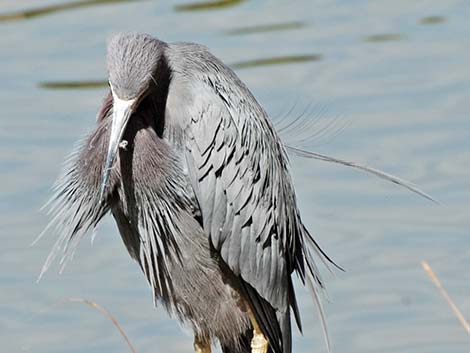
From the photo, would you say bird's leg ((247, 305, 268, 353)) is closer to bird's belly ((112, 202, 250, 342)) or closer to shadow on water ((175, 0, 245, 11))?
bird's belly ((112, 202, 250, 342))

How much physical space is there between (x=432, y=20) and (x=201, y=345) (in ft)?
21.8

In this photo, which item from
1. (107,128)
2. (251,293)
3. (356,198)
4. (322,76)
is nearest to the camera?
(107,128)

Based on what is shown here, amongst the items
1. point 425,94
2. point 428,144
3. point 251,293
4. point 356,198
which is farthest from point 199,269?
point 425,94

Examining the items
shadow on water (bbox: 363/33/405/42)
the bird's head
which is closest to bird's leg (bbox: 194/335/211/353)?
the bird's head

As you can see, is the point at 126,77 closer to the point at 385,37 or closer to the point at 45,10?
the point at 385,37

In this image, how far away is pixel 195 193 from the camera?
7.00 m

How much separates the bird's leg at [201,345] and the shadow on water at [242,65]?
16.3 feet

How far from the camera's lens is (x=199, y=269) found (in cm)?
720

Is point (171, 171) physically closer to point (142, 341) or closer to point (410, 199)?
point (142, 341)

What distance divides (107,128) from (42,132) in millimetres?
4937

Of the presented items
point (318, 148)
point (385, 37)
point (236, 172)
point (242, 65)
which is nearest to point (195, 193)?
point (236, 172)

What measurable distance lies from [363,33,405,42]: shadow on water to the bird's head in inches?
269

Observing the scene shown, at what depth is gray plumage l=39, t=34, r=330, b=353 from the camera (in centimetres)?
682

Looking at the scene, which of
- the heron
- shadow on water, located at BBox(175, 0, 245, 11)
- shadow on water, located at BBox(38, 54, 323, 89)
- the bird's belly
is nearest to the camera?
the heron
